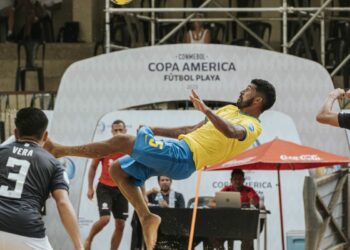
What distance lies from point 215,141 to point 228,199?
379 cm

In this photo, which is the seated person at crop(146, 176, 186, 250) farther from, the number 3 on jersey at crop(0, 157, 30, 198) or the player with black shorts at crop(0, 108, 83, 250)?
the number 3 on jersey at crop(0, 157, 30, 198)

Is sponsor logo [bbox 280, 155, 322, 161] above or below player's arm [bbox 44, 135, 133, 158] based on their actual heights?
below

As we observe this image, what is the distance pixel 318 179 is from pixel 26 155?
19.7 ft

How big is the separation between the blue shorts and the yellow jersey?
8cm

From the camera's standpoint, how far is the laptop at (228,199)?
570 inches

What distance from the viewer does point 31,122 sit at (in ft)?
27.6

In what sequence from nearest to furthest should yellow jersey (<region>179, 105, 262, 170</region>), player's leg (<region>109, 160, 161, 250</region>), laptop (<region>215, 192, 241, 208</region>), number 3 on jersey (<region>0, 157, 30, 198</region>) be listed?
1. number 3 on jersey (<region>0, 157, 30, 198</region>)
2. player's leg (<region>109, 160, 161, 250</region>)
3. yellow jersey (<region>179, 105, 262, 170</region>)
4. laptop (<region>215, 192, 241, 208</region>)

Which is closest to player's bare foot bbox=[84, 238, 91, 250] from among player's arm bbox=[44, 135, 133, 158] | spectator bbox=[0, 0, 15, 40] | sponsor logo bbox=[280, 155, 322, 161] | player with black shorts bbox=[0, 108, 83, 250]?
sponsor logo bbox=[280, 155, 322, 161]

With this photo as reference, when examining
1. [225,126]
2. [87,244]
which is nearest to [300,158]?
[87,244]

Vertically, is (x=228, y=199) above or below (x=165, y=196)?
above

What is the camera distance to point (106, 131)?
651 inches

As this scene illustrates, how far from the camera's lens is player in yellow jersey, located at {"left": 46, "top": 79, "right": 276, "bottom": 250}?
1024 cm

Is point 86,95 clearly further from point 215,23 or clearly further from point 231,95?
point 215,23

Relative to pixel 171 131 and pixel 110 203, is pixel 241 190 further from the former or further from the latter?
pixel 171 131
